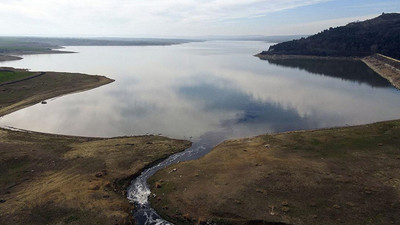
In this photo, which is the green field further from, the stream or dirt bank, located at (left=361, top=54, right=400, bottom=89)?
dirt bank, located at (left=361, top=54, right=400, bottom=89)

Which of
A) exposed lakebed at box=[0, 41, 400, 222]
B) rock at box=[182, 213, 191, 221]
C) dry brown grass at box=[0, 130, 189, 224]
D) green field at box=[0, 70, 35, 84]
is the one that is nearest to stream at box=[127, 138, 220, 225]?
exposed lakebed at box=[0, 41, 400, 222]

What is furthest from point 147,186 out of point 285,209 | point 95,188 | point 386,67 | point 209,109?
point 386,67

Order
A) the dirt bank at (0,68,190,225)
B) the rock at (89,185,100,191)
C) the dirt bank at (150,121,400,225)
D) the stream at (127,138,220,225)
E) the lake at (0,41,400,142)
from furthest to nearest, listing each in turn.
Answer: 1. the lake at (0,41,400,142)
2. the rock at (89,185,100,191)
3. the stream at (127,138,220,225)
4. the dirt bank at (0,68,190,225)
5. the dirt bank at (150,121,400,225)

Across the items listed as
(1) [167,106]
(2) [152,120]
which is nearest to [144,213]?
(2) [152,120]

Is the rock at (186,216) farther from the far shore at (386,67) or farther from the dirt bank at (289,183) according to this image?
the far shore at (386,67)

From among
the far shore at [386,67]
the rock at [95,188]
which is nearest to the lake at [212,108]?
the far shore at [386,67]

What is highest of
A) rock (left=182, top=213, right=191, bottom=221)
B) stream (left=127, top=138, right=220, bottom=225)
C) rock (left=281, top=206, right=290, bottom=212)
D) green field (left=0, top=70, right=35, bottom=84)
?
green field (left=0, top=70, right=35, bottom=84)

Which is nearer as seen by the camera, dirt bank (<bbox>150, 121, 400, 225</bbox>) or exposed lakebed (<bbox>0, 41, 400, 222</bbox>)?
dirt bank (<bbox>150, 121, 400, 225</bbox>)

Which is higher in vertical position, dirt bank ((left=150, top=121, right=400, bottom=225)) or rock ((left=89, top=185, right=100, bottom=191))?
dirt bank ((left=150, top=121, right=400, bottom=225))
